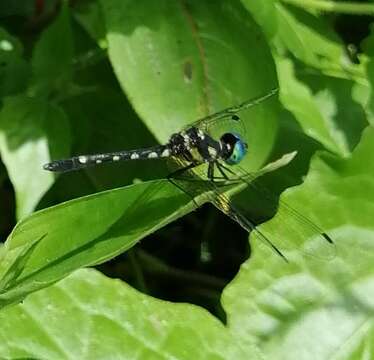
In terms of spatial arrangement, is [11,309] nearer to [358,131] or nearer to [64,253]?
[64,253]

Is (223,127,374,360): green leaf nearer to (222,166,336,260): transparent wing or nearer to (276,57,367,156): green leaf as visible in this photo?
(222,166,336,260): transparent wing

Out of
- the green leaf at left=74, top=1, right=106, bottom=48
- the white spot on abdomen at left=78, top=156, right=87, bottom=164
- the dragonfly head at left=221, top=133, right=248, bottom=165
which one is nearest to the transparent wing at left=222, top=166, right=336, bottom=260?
the dragonfly head at left=221, top=133, right=248, bottom=165

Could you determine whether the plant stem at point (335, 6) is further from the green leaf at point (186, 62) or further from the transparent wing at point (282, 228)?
the transparent wing at point (282, 228)

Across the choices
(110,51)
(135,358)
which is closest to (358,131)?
(110,51)

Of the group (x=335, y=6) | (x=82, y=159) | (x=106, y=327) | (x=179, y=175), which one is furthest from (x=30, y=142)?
(x=335, y=6)

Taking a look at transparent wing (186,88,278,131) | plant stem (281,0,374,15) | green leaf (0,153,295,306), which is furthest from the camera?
plant stem (281,0,374,15)

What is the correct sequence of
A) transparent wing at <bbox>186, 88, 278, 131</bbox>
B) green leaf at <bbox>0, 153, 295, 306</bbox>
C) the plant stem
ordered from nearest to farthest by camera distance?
1. green leaf at <bbox>0, 153, 295, 306</bbox>
2. transparent wing at <bbox>186, 88, 278, 131</bbox>
3. the plant stem

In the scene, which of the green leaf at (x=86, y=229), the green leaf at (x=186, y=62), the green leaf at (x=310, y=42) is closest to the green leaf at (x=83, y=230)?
the green leaf at (x=86, y=229)

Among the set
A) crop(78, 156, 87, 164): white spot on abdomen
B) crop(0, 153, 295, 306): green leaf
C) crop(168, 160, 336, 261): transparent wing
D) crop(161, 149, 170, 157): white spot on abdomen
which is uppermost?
crop(0, 153, 295, 306): green leaf
